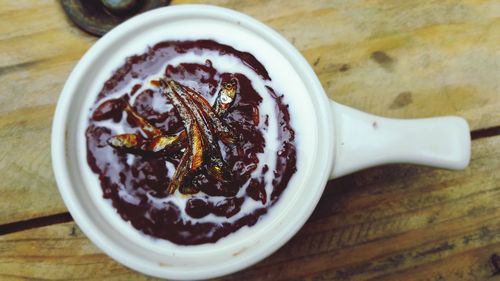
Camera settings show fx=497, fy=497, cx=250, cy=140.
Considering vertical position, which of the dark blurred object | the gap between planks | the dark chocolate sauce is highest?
the dark blurred object

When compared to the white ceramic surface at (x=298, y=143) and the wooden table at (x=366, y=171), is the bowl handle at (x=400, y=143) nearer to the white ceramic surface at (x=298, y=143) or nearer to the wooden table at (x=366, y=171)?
the white ceramic surface at (x=298, y=143)

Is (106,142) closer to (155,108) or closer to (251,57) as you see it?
(155,108)

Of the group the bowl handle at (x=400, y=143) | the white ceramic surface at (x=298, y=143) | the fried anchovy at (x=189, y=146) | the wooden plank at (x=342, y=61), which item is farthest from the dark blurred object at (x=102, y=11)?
the bowl handle at (x=400, y=143)

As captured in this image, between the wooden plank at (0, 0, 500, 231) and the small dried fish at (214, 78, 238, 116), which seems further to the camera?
the wooden plank at (0, 0, 500, 231)

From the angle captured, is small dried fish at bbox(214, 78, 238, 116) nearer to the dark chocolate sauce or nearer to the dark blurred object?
the dark chocolate sauce

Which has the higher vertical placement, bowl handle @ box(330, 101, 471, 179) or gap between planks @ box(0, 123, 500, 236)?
bowl handle @ box(330, 101, 471, 179)

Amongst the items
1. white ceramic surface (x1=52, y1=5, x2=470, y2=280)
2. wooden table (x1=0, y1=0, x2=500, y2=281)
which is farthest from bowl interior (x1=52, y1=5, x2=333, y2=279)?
wooden table (x1=0, y1=0, x2=500, y2=281)

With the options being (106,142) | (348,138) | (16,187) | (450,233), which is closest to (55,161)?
(106,142)
